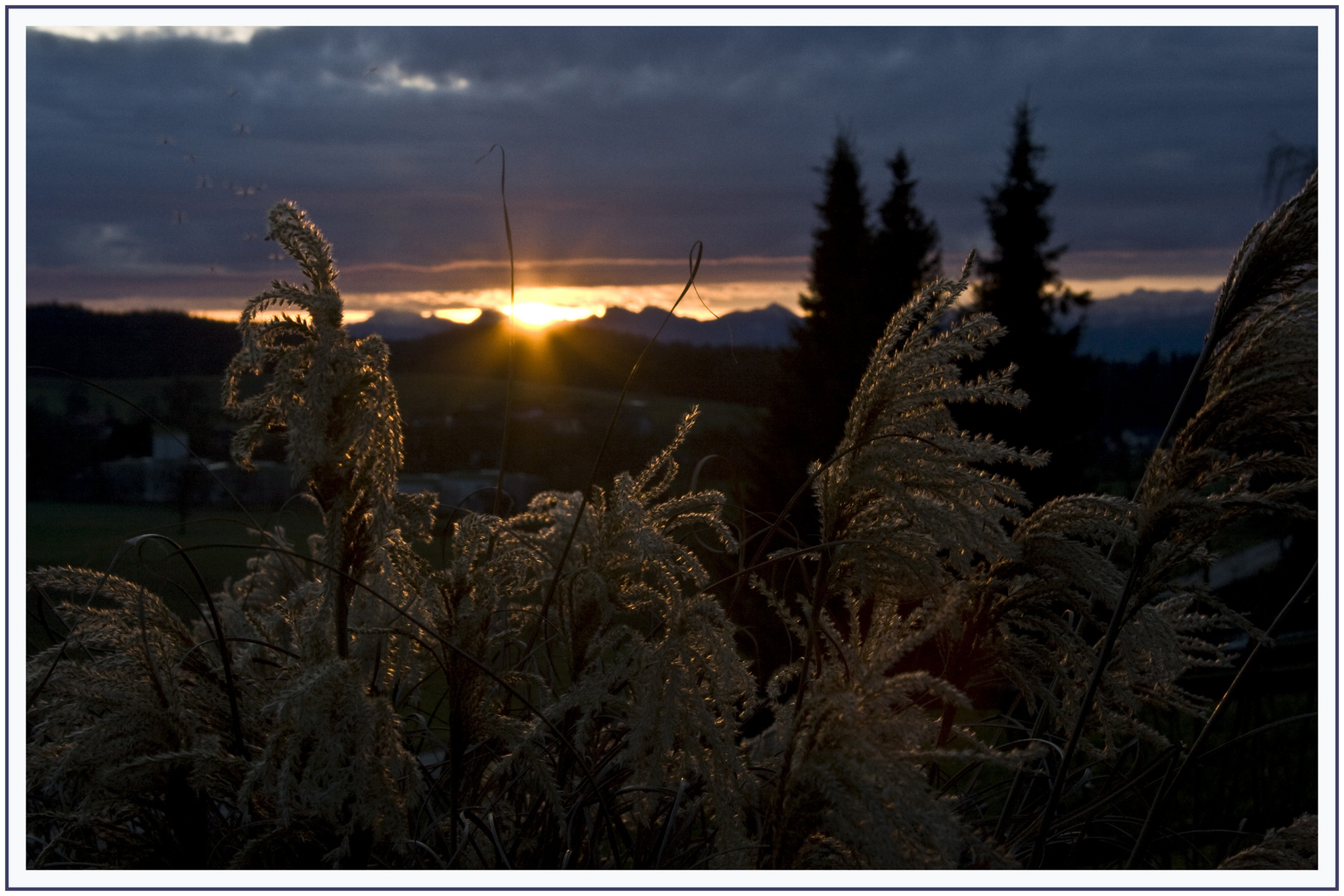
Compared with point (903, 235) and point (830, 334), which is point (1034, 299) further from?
point (830, 334)

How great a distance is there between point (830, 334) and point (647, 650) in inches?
458

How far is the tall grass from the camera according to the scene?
1304mm

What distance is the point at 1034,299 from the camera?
16828 mm

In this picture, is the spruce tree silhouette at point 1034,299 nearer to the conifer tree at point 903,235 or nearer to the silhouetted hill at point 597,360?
the conifer tree at point 903,235

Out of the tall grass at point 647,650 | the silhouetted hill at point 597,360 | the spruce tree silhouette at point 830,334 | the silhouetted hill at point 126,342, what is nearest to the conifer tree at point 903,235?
Result: the spruce tree silhouette at point 830,334

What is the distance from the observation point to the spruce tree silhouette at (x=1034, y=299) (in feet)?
51.1

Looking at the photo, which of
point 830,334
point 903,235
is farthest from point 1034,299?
point 830,334

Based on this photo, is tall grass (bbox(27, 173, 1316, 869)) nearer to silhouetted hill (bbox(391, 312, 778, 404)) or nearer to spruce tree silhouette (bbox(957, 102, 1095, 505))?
silhouetted hill (bbox(391, 312, 778, 404))

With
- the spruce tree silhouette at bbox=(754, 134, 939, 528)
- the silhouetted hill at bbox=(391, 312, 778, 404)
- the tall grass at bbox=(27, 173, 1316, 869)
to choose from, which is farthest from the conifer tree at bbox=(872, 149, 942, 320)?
the tall grass at bbox=(27, 173, 1316, 869)

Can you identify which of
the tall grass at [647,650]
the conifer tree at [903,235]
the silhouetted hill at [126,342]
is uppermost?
the conifer tree at [903,235]

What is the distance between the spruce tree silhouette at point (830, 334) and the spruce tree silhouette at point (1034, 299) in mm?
2661

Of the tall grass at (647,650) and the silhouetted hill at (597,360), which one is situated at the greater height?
the silhouetted hill at (597,360)

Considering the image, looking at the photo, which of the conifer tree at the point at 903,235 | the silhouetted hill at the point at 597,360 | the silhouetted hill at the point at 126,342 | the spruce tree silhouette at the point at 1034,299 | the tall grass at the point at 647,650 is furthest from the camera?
the conifer tree at the point at 903,235

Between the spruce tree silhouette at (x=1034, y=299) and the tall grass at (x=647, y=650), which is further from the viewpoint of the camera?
the spruce tree silhouette at (x=1034, y=299)
